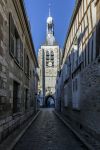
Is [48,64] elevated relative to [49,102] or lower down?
elevated

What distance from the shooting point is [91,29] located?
12.3m

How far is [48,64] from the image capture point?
85125mm

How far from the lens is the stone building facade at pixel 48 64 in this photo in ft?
261

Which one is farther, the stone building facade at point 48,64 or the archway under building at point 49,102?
A: the stone building facade at point 48,64

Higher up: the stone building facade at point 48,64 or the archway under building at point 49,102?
the stone building facade at point 48,64

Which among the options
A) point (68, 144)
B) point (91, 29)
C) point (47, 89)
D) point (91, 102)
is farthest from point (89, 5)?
point (47, 89)

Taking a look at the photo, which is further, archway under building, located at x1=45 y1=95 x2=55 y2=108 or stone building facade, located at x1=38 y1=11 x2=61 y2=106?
stone building facade, located at x1=38 y1=11 x2=61 y2=106

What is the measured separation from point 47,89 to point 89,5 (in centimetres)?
6683

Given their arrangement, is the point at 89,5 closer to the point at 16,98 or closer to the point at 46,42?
the point at 16,98

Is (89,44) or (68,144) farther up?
(89,44)

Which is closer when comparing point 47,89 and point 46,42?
point 47,89

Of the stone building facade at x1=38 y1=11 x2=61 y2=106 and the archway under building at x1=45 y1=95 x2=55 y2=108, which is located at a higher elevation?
the stone building facade at x1=38 y1=11 x2=61 y2=106

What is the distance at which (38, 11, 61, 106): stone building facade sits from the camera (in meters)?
79.5

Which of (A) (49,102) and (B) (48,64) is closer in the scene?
(B) (48,64)
